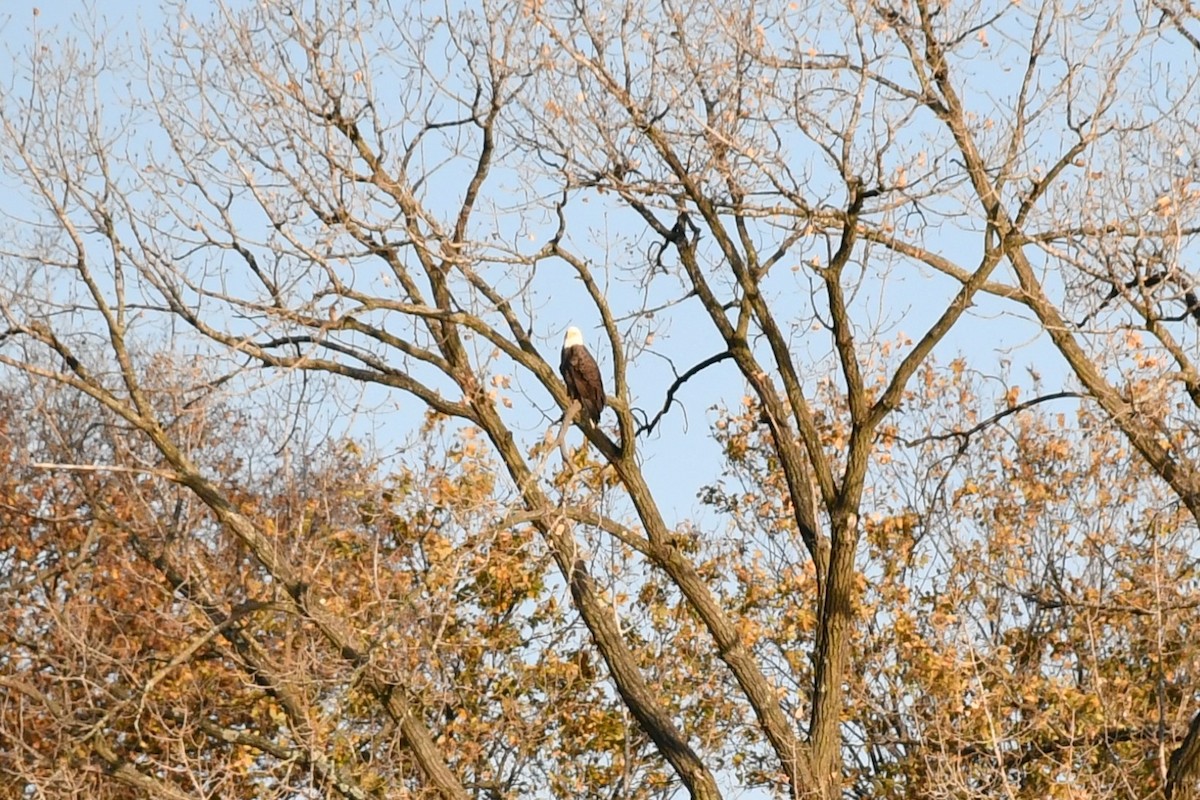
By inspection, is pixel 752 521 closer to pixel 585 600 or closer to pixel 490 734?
pixel 490 734

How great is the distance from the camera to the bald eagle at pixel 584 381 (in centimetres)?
1110

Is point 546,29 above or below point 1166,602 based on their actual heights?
above

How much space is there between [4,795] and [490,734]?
4.24 m

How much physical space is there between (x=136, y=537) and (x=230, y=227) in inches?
143

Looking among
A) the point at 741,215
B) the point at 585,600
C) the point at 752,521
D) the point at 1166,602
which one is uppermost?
the point at 752,521

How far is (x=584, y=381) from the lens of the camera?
36.6ft

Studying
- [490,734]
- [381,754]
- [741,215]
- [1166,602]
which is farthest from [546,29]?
[490,734]

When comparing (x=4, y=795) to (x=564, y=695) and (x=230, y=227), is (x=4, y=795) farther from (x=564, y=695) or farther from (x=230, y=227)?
(x=230, y=227)

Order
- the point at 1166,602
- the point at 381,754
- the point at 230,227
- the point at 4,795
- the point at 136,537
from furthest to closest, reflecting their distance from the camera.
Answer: the point at 4,795
the point at 381,754
the point at 136,537
the point at 1166,602
the point at 230,227

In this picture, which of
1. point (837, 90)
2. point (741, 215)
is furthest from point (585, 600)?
point (837, 90)

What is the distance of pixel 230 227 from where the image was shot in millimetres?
10617

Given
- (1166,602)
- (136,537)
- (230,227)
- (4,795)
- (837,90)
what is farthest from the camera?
(4,795)

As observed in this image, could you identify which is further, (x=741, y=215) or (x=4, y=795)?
(x=4, y=795)

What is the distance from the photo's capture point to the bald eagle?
437 inches
